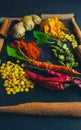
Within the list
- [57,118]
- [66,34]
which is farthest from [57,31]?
[57,118]

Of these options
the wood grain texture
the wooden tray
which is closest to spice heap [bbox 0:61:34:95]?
the wooden tray

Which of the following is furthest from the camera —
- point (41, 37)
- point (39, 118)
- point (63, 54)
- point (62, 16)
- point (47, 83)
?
point (62, 16)

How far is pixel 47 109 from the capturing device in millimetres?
1200

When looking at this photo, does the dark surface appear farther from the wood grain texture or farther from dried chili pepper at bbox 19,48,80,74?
the wood grain texture

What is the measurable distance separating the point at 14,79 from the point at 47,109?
0.22 m

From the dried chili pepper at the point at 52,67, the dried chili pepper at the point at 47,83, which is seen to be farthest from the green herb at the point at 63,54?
the dried chili pepper at the point at 47,83

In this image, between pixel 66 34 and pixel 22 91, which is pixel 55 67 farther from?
pixel 66 34

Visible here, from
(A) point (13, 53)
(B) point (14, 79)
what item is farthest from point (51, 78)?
(A) point (13, 53)

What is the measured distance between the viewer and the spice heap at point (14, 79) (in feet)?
4.26

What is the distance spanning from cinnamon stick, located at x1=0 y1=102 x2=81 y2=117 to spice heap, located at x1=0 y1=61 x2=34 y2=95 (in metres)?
0.09

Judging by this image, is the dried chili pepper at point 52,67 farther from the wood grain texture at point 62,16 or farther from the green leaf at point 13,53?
the wood grain texture at point 62,16

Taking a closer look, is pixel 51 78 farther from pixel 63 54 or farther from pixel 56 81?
pixel 63 54

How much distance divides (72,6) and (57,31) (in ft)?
1.06

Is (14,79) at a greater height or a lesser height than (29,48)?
lesser
